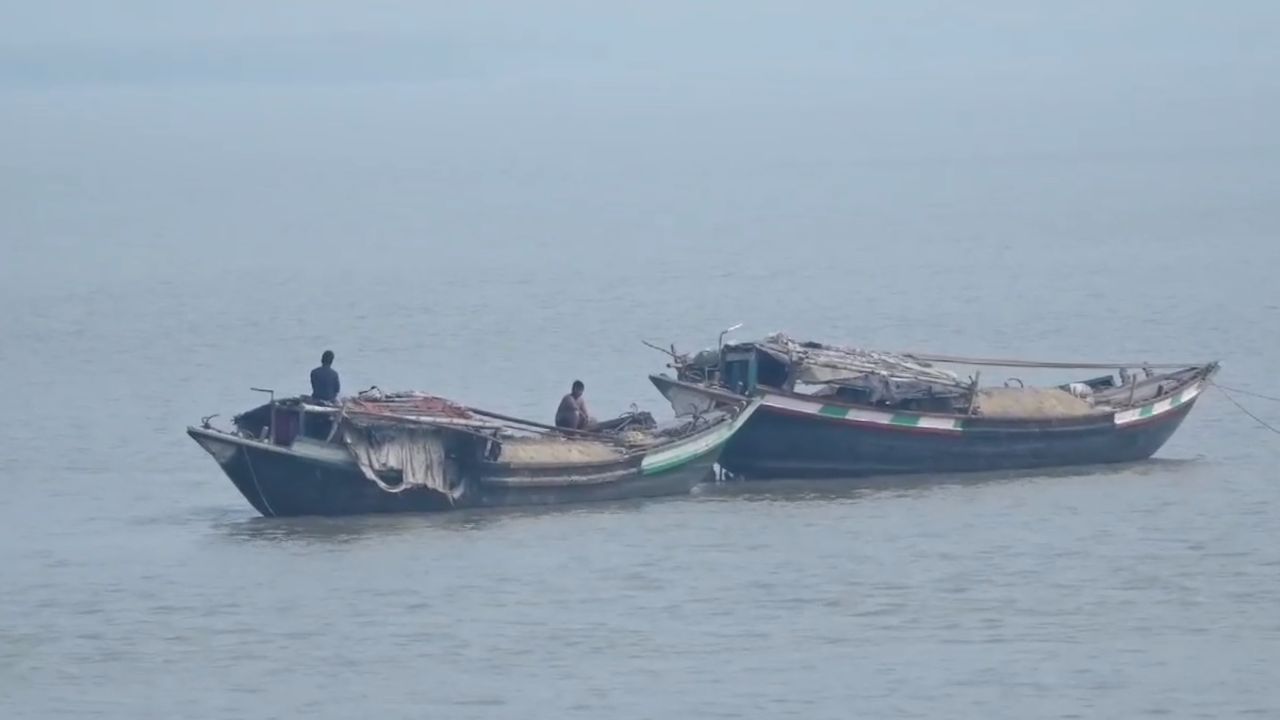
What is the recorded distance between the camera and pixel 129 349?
48750 mm

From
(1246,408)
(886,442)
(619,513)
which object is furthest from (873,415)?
(1246,408)

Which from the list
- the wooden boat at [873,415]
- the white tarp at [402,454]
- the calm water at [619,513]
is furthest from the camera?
the wooden boat at [873,415]

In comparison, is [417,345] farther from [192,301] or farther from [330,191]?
[330,191]

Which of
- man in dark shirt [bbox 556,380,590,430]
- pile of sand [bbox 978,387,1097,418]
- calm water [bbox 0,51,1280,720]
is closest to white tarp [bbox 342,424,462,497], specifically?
calm water [bbox 0,51,1280,720]

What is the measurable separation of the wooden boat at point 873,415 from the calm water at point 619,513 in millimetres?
380

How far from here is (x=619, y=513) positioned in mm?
31109

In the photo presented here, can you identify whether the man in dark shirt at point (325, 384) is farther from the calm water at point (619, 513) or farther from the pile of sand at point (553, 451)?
the pile of sand at point (553, 451)

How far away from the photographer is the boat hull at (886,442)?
107 feet

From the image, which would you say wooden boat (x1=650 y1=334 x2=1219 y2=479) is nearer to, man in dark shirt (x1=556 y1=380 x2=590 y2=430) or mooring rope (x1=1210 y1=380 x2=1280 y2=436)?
man in dark shirt (x1=556 y1=380 x2=590 y2=430)

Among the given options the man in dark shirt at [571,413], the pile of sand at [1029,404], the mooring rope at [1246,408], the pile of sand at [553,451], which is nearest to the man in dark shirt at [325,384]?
the pile of sand at [553,451]

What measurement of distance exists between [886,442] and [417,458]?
6.02m

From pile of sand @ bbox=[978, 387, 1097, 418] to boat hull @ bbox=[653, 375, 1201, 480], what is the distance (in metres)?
0.12

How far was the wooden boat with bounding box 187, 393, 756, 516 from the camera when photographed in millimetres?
29406

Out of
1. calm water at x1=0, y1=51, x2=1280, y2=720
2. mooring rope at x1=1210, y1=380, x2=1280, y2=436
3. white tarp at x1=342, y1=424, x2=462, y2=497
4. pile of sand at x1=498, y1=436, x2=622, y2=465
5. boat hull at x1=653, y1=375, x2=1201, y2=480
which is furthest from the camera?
mooring rope at x1=1210, y1=380, x2=1280, y2=436
